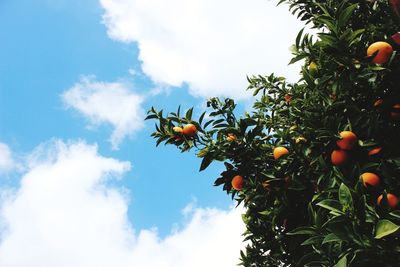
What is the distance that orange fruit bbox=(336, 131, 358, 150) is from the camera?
2.68 meters

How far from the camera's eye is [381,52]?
106 inches

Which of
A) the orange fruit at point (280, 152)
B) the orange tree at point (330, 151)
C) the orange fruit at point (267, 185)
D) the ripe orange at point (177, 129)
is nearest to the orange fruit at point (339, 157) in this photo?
the orange tree at point (330, 151)

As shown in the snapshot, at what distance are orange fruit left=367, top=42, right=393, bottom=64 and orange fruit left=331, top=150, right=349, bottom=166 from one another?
72cm

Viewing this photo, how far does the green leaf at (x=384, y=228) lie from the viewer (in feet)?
6.39

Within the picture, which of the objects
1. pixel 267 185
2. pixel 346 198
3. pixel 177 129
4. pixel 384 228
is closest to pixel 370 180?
pixel 346 198

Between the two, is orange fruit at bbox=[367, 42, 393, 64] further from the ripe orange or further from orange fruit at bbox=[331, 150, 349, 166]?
the ripe orange

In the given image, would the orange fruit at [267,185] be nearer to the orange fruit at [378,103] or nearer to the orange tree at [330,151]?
the orange tree at [330,151]

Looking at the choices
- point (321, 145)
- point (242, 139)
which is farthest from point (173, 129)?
point (321, 145)

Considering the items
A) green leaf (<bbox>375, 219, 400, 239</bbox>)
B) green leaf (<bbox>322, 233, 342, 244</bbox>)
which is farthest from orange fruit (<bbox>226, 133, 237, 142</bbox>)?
green leaf (<bbox>375, 219, 400, 239</bbox>)

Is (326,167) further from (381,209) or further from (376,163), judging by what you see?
(381,209)

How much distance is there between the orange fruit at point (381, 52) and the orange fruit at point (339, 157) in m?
0.72

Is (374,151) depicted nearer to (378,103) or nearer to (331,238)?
(378,103)

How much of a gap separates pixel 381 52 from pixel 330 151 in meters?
0.80

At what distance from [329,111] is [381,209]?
95 cm
